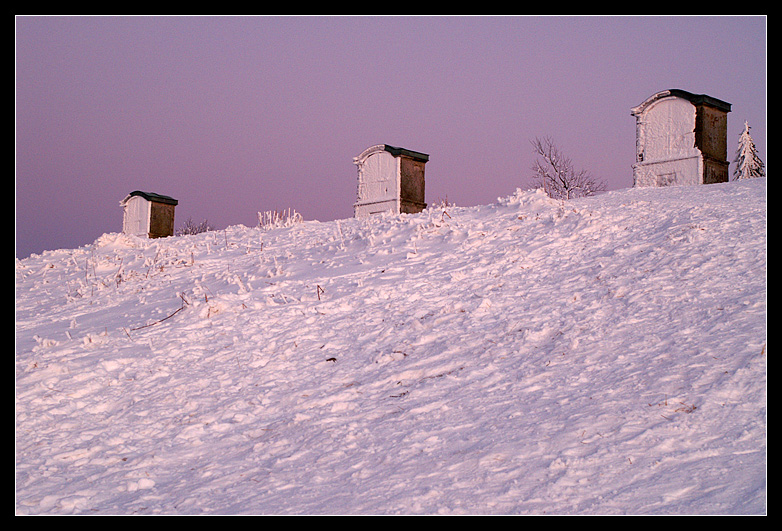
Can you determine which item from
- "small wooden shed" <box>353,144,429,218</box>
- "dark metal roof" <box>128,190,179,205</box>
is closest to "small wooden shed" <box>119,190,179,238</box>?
"dark metal roof" <box>128,190,179,205</box>

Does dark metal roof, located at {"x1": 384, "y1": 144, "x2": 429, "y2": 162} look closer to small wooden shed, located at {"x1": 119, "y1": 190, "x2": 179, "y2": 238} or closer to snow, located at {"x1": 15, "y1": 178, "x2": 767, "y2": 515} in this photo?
snow, located at {"x1": 15, "y1": 178, "x2": 767, "y2": 515}

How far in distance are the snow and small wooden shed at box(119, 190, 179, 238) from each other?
1150cm

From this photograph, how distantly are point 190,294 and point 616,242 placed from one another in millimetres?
6197

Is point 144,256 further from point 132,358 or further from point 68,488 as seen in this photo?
point 68,488

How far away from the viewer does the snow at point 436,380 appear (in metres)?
3.86

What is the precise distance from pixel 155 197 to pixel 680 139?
16339mm

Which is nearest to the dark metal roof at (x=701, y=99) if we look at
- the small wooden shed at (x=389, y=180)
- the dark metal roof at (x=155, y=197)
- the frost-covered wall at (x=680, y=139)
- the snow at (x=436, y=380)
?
the frost-covered wall at (x=680, y=139)

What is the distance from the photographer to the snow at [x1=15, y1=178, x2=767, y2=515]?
3.86 m

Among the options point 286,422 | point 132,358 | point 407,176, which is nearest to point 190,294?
point 132,358

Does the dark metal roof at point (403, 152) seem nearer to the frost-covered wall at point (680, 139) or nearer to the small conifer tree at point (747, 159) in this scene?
the frost-covered wall at point (680, 139)

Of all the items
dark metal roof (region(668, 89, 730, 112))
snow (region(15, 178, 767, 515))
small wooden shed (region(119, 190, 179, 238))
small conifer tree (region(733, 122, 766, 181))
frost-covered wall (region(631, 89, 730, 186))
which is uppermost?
small conifer tree (region(733, 122, 766, 181))

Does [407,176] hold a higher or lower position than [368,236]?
higher

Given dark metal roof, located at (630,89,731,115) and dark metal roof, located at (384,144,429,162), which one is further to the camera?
dark metal roof, located at (384,144,429,162)

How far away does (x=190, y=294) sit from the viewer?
30.4ft
